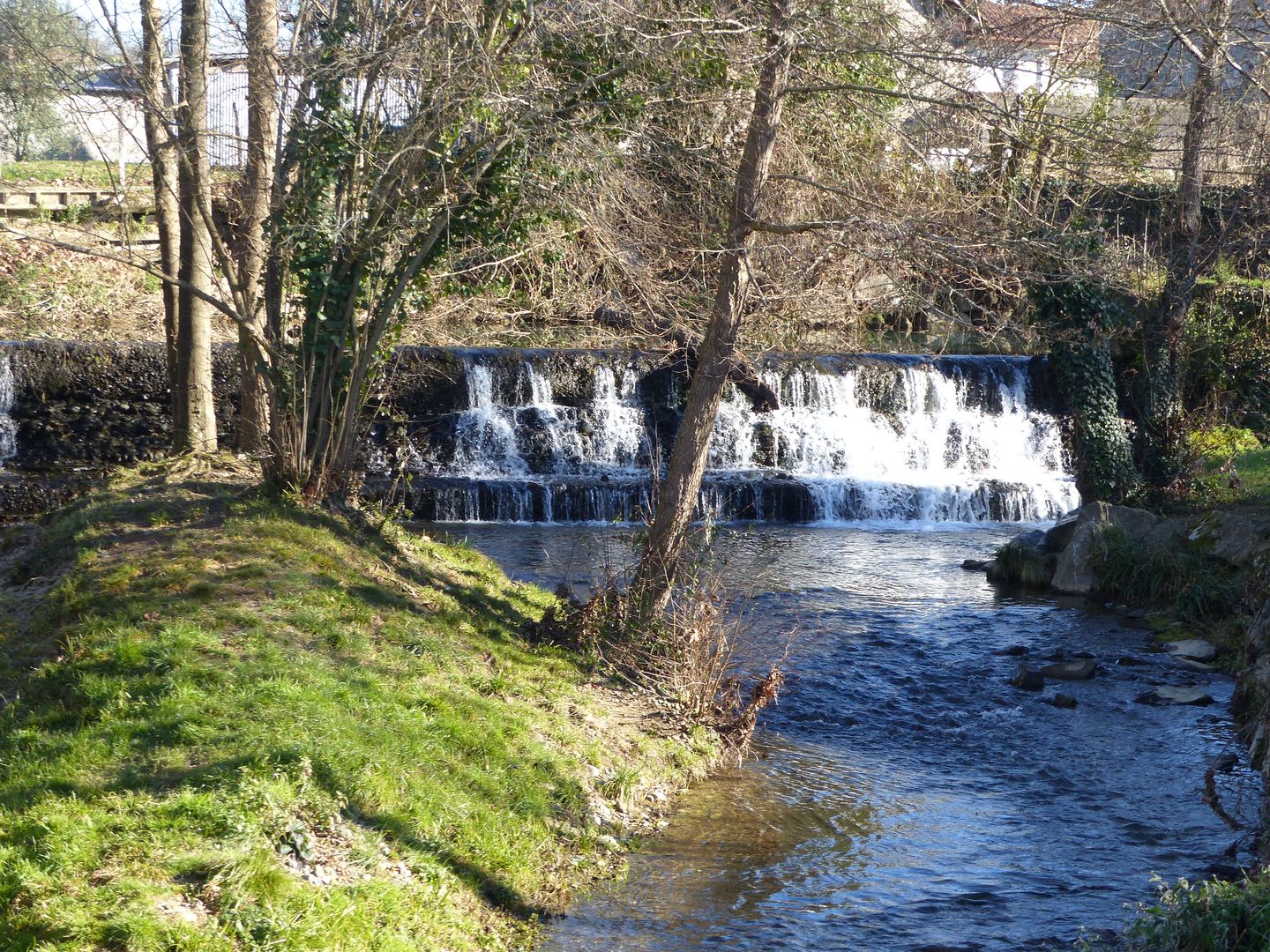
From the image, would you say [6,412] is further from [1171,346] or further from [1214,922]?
[1171,346]

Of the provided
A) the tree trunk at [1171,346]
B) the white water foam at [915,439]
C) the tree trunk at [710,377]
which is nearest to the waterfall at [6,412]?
the white water foam at [915,439]

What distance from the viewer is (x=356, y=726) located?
621cm

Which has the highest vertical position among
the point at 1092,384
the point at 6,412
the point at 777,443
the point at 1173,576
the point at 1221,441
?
the point at 1092,384

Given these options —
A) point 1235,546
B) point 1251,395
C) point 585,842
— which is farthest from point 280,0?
point 1251,395

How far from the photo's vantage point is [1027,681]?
33.7ft

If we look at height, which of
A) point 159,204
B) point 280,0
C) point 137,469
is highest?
point 280,0

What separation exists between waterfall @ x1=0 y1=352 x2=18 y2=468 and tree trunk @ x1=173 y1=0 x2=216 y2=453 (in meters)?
5.71

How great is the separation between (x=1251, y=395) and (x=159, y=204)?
54.4 ft

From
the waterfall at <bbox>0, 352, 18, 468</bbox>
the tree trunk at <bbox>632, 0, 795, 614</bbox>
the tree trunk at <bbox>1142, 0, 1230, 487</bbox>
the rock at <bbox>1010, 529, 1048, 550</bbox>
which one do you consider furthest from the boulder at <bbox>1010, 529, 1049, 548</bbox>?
the waterfall at <bbox>0, 352, 18, 468</bbox>

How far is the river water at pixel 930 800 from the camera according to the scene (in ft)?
20.0

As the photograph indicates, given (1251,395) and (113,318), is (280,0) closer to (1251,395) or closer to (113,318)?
(113,318)

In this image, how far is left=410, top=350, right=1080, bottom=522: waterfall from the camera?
55.8ft

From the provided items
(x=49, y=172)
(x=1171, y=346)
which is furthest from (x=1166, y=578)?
(x=49, y=172)

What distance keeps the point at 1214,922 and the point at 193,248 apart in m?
9.26
